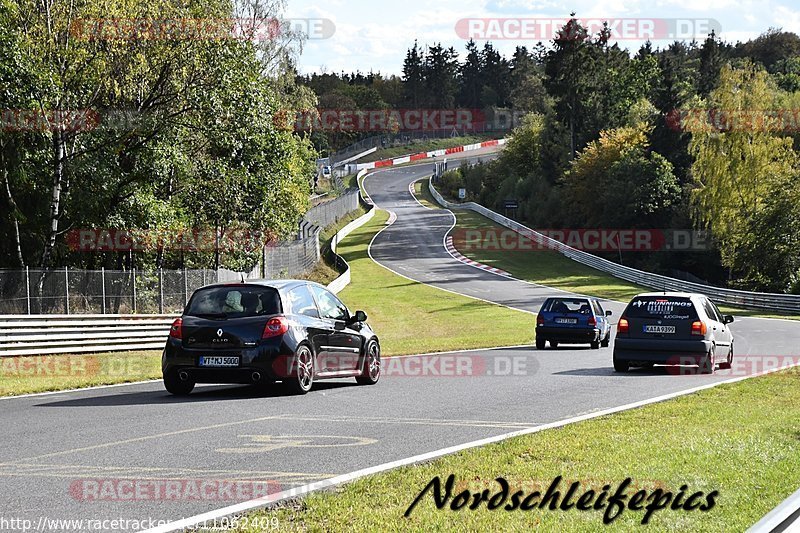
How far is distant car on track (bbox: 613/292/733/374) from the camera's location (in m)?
19.4

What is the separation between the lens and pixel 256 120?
107 ft

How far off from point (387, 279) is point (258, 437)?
56149 millimetres

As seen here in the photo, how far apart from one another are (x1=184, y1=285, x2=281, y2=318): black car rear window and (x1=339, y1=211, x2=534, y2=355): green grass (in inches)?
440

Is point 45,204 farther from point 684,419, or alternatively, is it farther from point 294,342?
point 684,419

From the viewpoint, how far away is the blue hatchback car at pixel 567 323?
95.1 feet

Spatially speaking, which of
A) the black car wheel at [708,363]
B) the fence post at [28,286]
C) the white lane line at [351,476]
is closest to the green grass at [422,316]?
the black car wheel at [708,363]

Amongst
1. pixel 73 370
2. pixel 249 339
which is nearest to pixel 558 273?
pixel 73 370

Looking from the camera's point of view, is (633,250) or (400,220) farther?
(400,220)

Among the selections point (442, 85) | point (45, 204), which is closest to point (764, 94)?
point (45, 204)

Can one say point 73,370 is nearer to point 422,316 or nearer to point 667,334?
point 667,334

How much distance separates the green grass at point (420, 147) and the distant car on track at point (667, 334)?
140077 millimetres

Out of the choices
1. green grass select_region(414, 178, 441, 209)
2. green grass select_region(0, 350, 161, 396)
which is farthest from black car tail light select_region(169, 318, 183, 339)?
green grass select_region(414, 178, 441, 209)

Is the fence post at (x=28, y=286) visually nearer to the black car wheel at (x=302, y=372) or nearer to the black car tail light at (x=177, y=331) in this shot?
the black car tail light at (x=177, y=331)

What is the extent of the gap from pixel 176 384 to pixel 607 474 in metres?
7.93
